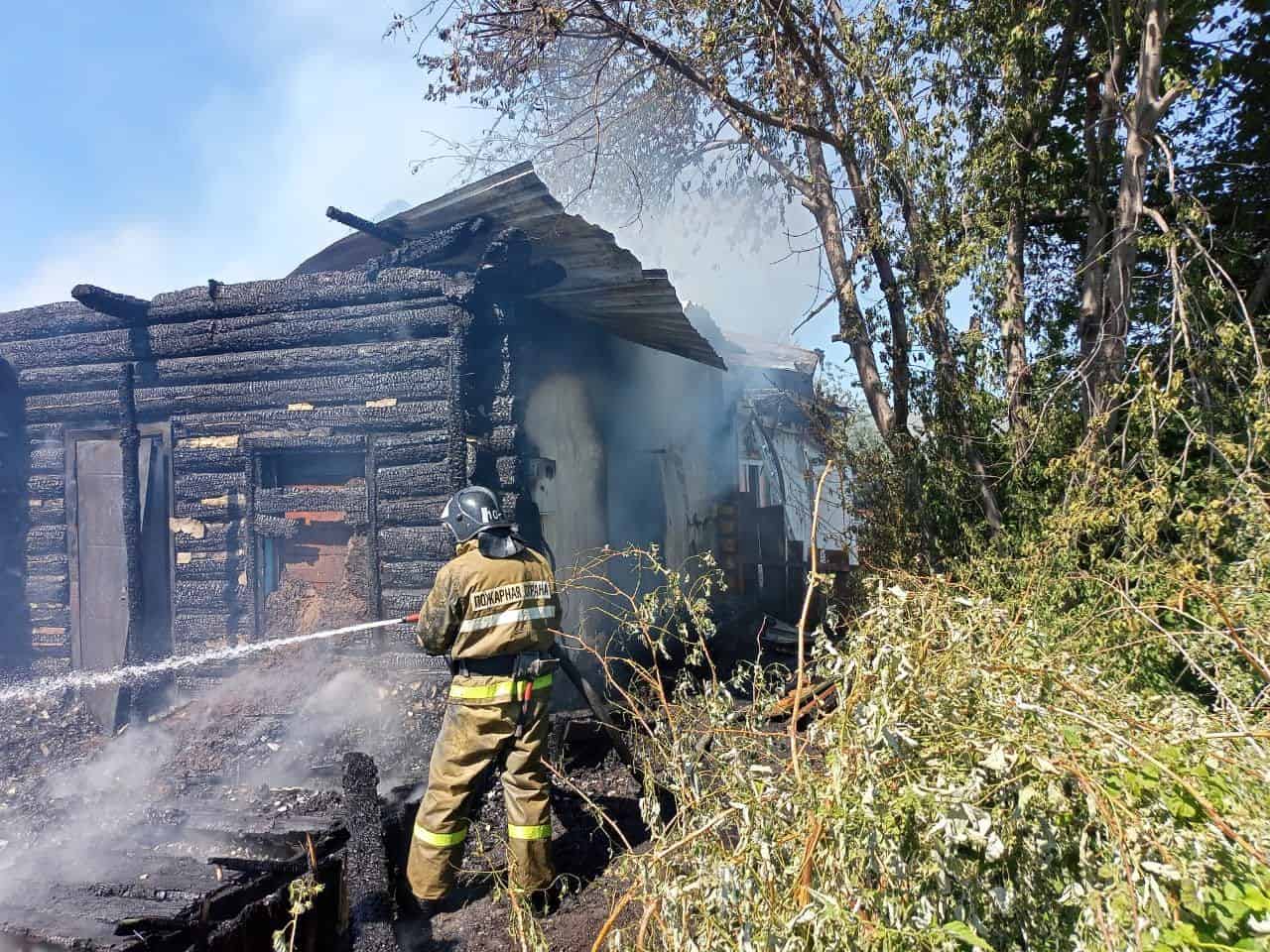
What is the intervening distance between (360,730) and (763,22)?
6.61 meters

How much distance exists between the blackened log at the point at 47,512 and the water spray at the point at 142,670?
Answer: 4.96 feet

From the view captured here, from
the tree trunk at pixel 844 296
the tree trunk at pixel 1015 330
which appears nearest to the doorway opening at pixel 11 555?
the tree trunk at pixel 844 296

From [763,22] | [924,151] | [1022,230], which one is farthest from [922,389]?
[763,22]

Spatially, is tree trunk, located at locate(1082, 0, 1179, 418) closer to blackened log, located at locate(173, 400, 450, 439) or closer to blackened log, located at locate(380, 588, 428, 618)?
blackened log, located at locate(173, 400, 450, 439)

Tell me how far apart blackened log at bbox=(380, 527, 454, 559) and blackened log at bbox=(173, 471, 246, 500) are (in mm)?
1567

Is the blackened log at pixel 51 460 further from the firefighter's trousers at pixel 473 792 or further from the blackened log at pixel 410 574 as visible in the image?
the firefighter's trousers at pixel 473 792

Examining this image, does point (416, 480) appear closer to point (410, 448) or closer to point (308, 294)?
point (410, 448)

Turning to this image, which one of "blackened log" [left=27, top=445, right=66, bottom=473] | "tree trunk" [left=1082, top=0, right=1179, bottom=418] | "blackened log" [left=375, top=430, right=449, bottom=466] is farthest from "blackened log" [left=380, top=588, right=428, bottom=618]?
"tree trunk" [left=1082, top=0, right=1179, bottom=418]

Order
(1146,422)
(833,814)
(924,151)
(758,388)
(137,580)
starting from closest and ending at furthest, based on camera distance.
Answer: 1. (833,814)
2. (1146,422)
3. (924,151)
4. (137,580)
5. (758,388)

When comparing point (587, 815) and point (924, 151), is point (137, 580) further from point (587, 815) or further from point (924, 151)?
point (924, 151)

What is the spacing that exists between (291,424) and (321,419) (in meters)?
0.33

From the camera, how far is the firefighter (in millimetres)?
4426

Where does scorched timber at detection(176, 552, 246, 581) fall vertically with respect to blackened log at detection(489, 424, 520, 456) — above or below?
below

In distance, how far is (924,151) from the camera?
6008 mm
